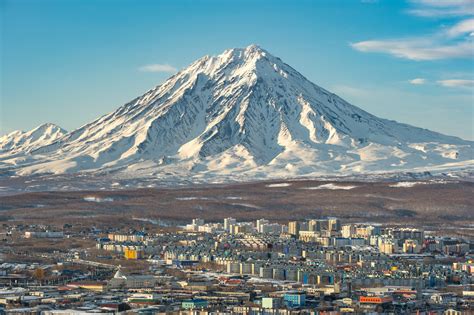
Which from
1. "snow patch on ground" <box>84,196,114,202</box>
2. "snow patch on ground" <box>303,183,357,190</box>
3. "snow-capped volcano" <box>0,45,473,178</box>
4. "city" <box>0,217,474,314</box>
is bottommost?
"city" <box>0,217,474,314</box>

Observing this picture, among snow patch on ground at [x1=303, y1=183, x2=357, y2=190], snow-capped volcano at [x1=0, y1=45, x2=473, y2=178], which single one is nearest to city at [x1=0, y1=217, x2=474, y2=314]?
snow patch on ground at [x1=303, y1=183, x2=357, y2=190]

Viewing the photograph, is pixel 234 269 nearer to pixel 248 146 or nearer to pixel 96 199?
pixel 96 199

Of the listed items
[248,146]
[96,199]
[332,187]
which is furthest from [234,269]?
[248,146]

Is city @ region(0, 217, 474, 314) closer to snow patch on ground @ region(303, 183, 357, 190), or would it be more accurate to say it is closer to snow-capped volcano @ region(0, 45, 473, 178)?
snow patch on ground @ region(303, 183, 357, 190)

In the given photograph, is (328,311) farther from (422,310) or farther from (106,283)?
(106,283)

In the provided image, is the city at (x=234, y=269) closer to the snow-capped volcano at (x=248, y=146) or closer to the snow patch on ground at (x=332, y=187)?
the snow patch on ground at (x=332, y=187)

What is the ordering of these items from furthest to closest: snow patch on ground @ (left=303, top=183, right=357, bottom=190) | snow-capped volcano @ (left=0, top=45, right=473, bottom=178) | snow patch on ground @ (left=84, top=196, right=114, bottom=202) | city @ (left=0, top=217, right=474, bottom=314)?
snow-capped volcano @ (left=0, top=45, right=473, bottom=178) → snow patch on ground @ (left=303, top=183, right=357, bottom=190) → snow patch on ground @ (left=84, top=196, right=114, bottom=202) → city @ (left=0, top=217, right=474, bottom=314)

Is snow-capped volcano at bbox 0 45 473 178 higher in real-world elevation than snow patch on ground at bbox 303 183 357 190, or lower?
higher

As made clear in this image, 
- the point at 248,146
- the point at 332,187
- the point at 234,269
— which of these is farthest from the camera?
the point at 248,146
